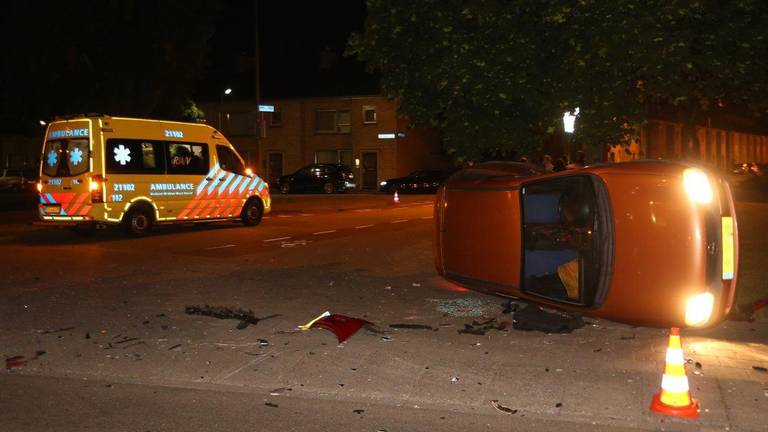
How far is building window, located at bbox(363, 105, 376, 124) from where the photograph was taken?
146 feet

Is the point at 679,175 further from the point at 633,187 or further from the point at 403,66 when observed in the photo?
the point at 403,66

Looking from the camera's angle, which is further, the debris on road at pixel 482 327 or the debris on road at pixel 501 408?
the debris on road at pixel 482 327

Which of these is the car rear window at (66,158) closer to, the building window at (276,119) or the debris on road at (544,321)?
the debris on road at (544,321)

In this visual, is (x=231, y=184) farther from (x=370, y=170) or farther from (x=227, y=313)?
(x=370, y=170)

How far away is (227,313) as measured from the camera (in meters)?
8.52

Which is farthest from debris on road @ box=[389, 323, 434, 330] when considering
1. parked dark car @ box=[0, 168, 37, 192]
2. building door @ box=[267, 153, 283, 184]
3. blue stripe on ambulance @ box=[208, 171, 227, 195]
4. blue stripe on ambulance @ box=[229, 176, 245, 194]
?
parked dark car @ box=[0, 168, 37, 192]

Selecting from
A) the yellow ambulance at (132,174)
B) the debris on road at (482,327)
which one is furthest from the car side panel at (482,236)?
the yellow ambulance at (132,174)

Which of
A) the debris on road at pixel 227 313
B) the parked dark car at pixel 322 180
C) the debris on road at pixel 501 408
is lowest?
the debris on road at pixel 501 408

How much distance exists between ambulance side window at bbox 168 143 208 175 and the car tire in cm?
175

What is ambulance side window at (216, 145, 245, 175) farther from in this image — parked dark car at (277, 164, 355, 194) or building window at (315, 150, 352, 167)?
building window at (315, 150, 352, 167)

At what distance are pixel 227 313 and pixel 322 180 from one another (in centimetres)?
3077

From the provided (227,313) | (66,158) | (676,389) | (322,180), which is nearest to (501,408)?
(676,389)

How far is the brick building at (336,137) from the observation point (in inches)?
1742

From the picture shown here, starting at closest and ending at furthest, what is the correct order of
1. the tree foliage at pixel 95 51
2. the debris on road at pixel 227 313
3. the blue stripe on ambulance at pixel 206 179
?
the debris on road at pixel 227 313
the blue stripe on ambulance at pixel 206 179
the tree foliage at pixel 95 51
